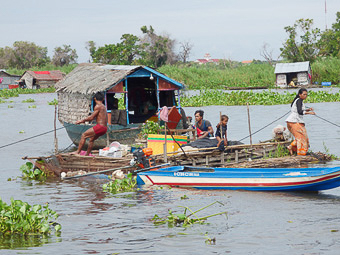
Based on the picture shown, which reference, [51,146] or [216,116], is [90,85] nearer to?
[51,146]

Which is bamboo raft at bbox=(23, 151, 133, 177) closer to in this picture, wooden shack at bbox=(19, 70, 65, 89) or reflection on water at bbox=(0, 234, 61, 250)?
reflection on water at bbox=(0, 234, 61, 250)

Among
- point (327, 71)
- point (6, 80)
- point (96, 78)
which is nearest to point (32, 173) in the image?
point (96, 78)

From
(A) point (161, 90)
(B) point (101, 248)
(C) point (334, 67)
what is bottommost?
(B) point (101, 248)

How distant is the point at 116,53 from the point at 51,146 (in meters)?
38.7

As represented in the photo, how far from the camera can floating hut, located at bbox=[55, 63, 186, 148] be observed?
1552 cm

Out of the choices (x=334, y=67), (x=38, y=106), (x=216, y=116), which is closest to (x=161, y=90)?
(x=216, y=116)

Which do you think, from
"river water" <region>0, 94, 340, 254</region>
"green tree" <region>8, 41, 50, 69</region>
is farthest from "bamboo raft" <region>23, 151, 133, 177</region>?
"green tree" <region>8, 41, 50, 69</region>

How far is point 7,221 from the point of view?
24.7ft

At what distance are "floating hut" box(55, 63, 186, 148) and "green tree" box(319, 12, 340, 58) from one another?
38.0 m

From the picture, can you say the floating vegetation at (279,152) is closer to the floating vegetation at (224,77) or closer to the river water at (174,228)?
the river water at (174,228)

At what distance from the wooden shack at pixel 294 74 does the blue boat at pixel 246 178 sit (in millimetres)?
37678

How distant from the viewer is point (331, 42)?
54.1 metres

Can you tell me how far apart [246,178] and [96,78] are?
7.82 meters

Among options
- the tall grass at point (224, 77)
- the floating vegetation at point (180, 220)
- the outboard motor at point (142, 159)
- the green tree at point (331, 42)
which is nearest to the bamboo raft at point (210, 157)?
the outboard motor at point (142, 159)
